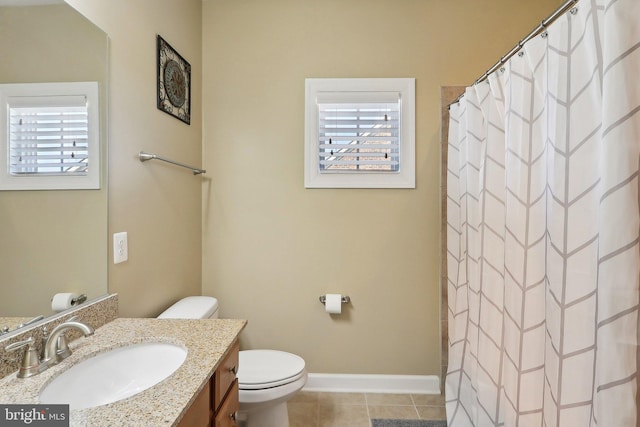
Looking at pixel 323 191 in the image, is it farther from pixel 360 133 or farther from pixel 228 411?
pixel 228 411

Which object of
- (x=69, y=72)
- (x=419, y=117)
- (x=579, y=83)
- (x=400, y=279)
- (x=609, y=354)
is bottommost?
(x=400, y=279)

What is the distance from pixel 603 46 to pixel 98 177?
5.35 ft

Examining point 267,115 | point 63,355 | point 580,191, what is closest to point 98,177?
point 63,355

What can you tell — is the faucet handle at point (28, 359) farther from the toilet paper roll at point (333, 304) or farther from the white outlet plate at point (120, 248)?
the toilet paper roll at point (333, 304)

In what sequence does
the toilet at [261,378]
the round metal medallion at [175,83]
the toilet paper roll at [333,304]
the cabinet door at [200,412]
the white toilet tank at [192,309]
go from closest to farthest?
1. the cabinet door at [200,412]
2. the toilet at [261,378]
3. the white toilet tank at [192,309]
4. the round metal medallion at [175,83]
5. the toilet paper roll at [333,304]

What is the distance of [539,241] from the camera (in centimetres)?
96

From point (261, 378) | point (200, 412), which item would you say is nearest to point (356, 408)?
point (261, 378)

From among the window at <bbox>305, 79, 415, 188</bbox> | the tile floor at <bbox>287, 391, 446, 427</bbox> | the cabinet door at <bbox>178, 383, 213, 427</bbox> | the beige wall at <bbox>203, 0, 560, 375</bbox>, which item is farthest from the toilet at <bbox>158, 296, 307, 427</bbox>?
the window at <bbox>305, 79, 415, 188</bbox>

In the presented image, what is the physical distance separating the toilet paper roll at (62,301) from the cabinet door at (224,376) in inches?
23.2

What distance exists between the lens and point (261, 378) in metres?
1.39

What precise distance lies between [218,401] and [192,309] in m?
0.70

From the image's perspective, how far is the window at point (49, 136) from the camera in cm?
81

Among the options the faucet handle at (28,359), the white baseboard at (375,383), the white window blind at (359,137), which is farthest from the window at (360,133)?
the faucet handle at (28,359)

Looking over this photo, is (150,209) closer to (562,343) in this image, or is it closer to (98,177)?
(98,177)
